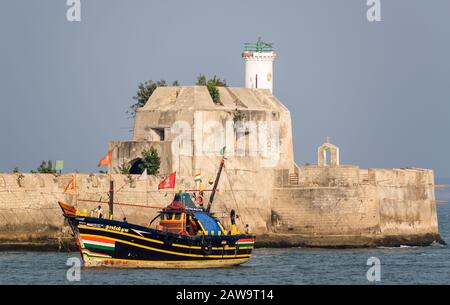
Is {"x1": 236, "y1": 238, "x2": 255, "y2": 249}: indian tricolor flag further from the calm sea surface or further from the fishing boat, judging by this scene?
the calm sea surface

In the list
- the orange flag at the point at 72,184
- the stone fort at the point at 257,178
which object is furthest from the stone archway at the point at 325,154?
the orange flag at the point at 72,184

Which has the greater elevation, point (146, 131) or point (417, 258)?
point (146, 131)

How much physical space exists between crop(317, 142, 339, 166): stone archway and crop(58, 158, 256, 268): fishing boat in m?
19.8

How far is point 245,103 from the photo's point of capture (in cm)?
7981

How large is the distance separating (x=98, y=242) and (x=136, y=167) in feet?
59.4

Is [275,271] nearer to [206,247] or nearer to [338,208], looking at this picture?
[206,247]

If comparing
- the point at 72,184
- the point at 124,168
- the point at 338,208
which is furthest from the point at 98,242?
the point at 338,208

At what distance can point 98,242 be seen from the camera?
60.1m

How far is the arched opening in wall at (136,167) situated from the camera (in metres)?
76.4

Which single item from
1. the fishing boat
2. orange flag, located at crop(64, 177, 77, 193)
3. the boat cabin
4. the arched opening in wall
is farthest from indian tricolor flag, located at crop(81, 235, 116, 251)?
the arched opening in wall
